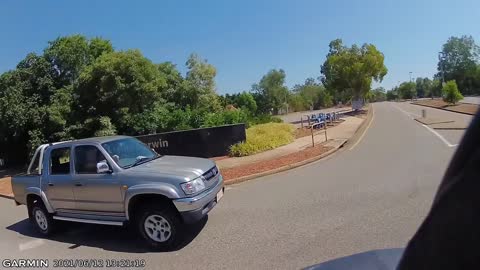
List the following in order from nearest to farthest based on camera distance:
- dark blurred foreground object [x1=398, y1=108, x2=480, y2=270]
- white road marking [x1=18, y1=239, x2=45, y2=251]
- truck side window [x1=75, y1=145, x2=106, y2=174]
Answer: dark blurred foreground object [x1=398, y1=108, x2=480, y2=270] → truck side window [x1=75, y1=145, x2=106, y2=174] → white road marking [x1=18, y1=239, x2=45, y2=251]

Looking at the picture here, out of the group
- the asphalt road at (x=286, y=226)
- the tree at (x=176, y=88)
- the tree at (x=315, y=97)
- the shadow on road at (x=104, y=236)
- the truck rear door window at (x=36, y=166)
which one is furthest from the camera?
the tree at (x=315, y=97)

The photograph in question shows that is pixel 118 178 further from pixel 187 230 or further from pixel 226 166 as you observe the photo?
pixel 226 166

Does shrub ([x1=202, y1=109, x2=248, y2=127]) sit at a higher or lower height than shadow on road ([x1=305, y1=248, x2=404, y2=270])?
higher

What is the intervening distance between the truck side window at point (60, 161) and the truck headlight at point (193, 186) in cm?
269

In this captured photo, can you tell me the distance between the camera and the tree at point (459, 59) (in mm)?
87775

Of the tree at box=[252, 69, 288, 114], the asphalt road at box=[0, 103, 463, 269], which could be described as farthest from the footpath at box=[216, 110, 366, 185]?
the tree at box=[252, 69, 288, 114]

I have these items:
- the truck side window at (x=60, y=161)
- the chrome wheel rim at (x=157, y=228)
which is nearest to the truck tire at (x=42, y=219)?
the truck side window at (x=60, y=161)

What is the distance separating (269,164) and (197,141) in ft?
14.3

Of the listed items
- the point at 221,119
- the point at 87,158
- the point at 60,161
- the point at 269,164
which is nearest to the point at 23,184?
the point at 60,161

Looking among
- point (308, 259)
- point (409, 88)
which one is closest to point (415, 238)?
point (308, 259)

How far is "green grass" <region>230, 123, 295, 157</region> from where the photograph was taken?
16.1 metres

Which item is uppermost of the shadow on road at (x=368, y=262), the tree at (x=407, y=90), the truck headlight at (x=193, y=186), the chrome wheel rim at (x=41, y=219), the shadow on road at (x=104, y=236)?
the tree at (x=407, y=90)

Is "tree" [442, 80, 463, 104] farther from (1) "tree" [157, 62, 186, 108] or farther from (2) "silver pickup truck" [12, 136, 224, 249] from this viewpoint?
(2) "silver pickup truck" [12, 136, 224, 249]

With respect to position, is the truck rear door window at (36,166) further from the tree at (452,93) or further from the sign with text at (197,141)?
the tree at (452,93)
